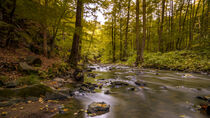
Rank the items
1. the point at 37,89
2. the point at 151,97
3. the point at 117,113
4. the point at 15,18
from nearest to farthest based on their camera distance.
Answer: the point at 117,113 → the point at 37,89 → the point at 151,97 → the point at 15,18

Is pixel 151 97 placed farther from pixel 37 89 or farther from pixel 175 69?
pixel 175 69

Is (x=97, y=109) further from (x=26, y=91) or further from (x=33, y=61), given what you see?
(x=33, y=61)

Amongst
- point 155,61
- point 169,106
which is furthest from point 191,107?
point 155,61

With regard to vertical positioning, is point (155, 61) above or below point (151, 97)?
above

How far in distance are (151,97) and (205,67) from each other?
7.37 metres

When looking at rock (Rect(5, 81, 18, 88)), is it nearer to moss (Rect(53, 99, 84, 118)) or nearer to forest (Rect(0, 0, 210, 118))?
forest (Rect(0, 0, 210, 118))

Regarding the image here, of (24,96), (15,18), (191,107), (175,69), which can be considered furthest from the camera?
(175,69)

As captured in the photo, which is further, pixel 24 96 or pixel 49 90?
pixel 49 90

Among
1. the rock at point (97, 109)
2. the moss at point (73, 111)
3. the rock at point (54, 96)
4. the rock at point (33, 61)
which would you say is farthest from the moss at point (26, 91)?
the rock at point (33, 61)

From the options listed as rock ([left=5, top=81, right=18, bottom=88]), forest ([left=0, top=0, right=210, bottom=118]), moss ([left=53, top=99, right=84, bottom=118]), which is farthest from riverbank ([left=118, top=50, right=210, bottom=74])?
rock ([left=5, top=81, right=18, bottom=88])

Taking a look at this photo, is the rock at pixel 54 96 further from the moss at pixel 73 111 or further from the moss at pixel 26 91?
the moss at pixel 73 111

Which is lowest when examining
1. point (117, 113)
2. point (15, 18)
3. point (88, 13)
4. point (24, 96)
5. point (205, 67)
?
point (117, 113)

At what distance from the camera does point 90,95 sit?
411 cm

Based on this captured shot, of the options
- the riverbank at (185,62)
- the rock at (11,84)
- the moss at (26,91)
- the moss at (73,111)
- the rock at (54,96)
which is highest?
the riverbank at (185,62)
